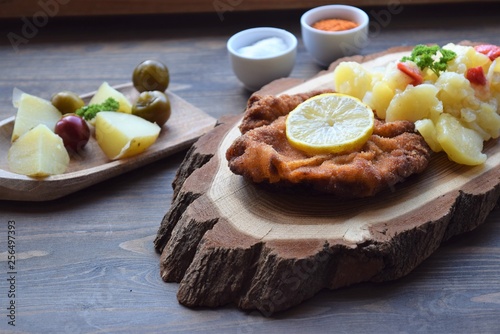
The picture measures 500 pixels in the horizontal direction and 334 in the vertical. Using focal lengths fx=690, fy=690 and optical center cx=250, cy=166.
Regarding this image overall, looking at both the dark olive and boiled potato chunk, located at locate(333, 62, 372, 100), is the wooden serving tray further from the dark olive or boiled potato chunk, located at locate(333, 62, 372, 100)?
boiled potato chunk, located at locate(333, 62, 372, 100)

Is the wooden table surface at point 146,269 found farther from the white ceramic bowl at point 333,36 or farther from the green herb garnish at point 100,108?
the green herb garnish at point 100,108

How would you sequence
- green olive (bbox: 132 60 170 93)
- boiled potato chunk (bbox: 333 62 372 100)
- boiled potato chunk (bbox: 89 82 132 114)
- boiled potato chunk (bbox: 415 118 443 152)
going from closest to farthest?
boiled potato chunk (bbox: 415 118 443 152), boiled potato chunk (bbox: 333 62 372 100), boiled potato chunk (bbox: 89 82 132 114), green olive (bbox: 132 60 170 93)

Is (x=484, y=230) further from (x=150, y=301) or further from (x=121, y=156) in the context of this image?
(x=121, y=156)

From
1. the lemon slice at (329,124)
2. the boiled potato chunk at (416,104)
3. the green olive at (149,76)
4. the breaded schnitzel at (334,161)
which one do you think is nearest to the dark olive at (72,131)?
the green olive at (149,76)

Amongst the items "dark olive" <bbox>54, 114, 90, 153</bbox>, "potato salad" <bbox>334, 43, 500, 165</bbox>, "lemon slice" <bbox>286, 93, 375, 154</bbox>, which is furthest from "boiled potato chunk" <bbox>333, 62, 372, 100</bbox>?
"dark olive" <bbox>54, 114, 90, 153</bbox>

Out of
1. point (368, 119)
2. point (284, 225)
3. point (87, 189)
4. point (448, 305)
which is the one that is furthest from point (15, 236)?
→ point (448, 305)

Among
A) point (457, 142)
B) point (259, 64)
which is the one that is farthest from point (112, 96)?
point (457, 142)
